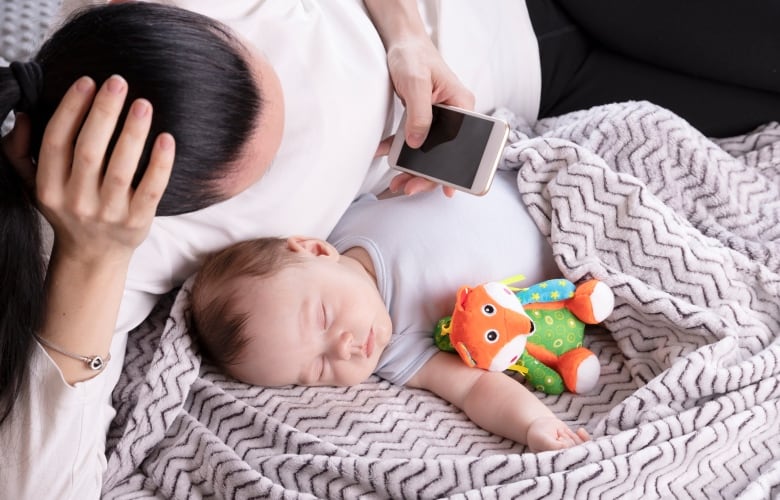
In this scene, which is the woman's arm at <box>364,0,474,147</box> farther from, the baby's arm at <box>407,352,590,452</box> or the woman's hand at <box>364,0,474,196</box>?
the baby's arm at <box>407,352,590,452</box>

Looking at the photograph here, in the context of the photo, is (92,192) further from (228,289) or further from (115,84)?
(228,289)

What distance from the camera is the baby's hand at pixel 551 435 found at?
3.70 feet

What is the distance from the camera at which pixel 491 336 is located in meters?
1.22

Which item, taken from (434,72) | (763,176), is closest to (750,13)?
(763,176)

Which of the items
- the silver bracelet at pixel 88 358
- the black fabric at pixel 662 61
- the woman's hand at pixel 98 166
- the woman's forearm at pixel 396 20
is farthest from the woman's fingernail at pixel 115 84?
the black fabric at pixel 662 61

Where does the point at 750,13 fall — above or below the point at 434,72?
above

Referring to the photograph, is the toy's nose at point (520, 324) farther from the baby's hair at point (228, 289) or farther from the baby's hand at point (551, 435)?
the baby's hair at point (228, 289)

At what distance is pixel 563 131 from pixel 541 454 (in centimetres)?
72

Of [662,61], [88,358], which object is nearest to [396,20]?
[662,61]

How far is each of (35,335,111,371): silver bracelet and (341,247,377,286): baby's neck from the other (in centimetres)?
47

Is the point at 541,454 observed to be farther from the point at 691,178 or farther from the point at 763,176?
the point at 763,176

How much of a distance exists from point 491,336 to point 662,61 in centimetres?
74

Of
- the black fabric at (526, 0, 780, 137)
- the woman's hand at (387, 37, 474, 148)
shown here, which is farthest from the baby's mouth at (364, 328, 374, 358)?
the black fabric at (526, 0, 780, 137)

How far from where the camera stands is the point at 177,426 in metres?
1.22
